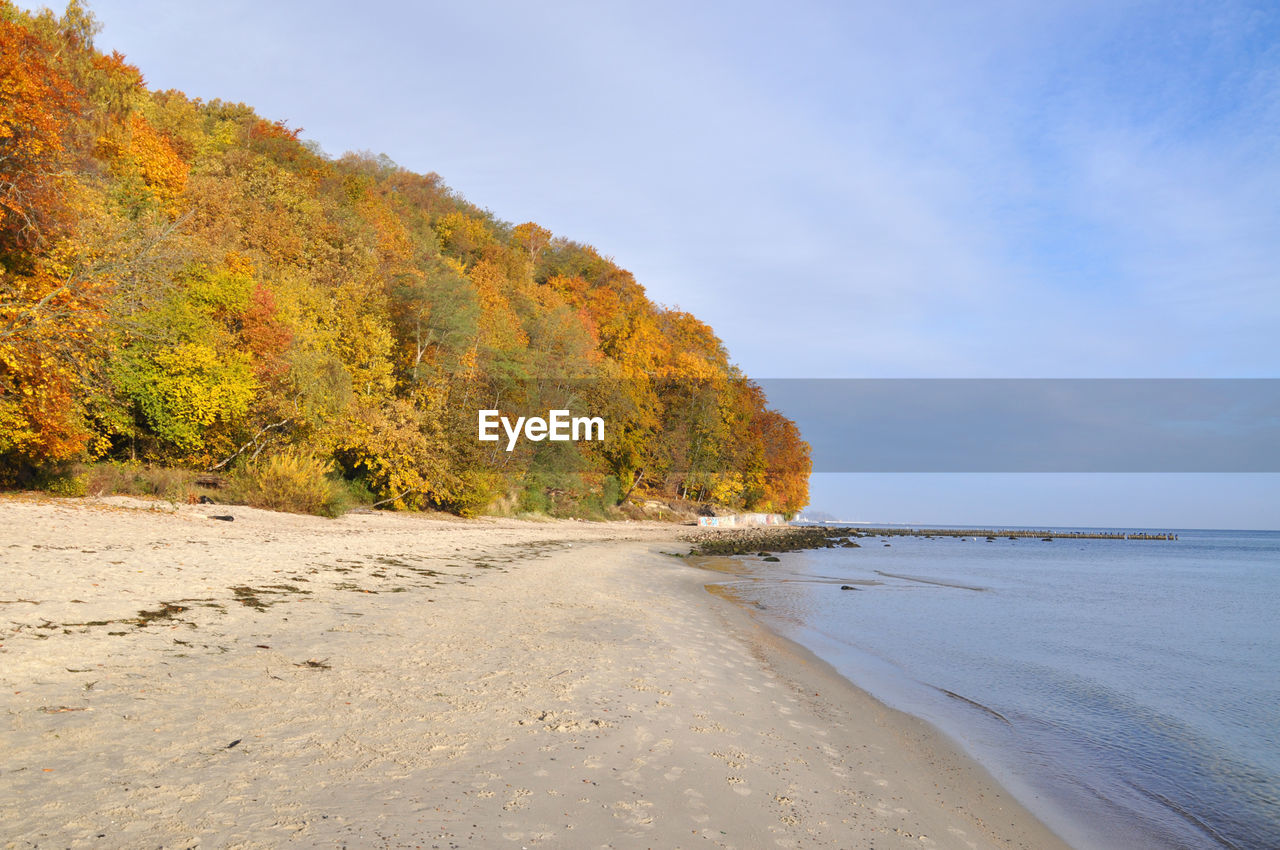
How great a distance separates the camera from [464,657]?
8.09 meters

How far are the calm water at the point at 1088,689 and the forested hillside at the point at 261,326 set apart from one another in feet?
56.6

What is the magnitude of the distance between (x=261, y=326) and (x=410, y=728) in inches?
899

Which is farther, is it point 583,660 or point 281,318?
point 281,318

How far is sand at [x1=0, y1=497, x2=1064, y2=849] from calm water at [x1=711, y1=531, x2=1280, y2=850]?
0.97 metres

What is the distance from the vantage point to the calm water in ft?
21.1

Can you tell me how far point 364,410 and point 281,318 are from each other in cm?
553

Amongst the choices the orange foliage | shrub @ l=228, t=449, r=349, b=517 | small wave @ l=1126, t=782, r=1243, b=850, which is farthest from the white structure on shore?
small wave @ l=1126, t=782, r=1243, b=850

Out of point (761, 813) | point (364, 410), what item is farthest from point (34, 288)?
point (761, 813)

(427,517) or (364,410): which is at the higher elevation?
(364,410)

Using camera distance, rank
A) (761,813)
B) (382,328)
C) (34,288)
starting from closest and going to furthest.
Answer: (761,813) < (34,288) < (382,328)

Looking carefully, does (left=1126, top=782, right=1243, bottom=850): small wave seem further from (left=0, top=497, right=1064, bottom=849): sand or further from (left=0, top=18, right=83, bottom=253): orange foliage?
(left=0, top=18, right=83, bottom=253): orange foliage

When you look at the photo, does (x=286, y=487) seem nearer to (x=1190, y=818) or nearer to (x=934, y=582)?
(x=1190, y=818)

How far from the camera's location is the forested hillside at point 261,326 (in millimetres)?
16656

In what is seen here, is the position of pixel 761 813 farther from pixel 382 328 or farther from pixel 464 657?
pixel 382 328
